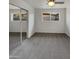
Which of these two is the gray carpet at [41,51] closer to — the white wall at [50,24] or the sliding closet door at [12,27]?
the sliding closet door at [12,27]

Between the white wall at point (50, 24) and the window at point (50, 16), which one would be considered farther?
the window at point (50, 16)

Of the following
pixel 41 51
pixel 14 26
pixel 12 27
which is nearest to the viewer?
pixel 41 51

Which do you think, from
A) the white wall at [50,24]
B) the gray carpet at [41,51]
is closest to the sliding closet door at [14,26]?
the gray carpet at [41,51]

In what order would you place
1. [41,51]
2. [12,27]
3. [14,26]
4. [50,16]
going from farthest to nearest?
1. [50,16]
2. [14,26]
3. [12,27]
4. [41,51]

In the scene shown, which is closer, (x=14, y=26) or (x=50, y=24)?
(x=14, y=26)

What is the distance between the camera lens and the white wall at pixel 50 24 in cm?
1296

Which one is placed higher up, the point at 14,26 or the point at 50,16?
the point at 50,16

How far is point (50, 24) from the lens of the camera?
13227 millimetres

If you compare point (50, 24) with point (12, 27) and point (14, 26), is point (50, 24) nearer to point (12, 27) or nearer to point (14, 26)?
point (14, 26)

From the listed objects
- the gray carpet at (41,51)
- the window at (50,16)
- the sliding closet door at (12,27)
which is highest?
the window at (50,16)

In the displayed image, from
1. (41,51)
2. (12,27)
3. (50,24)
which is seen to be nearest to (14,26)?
(12,27)
